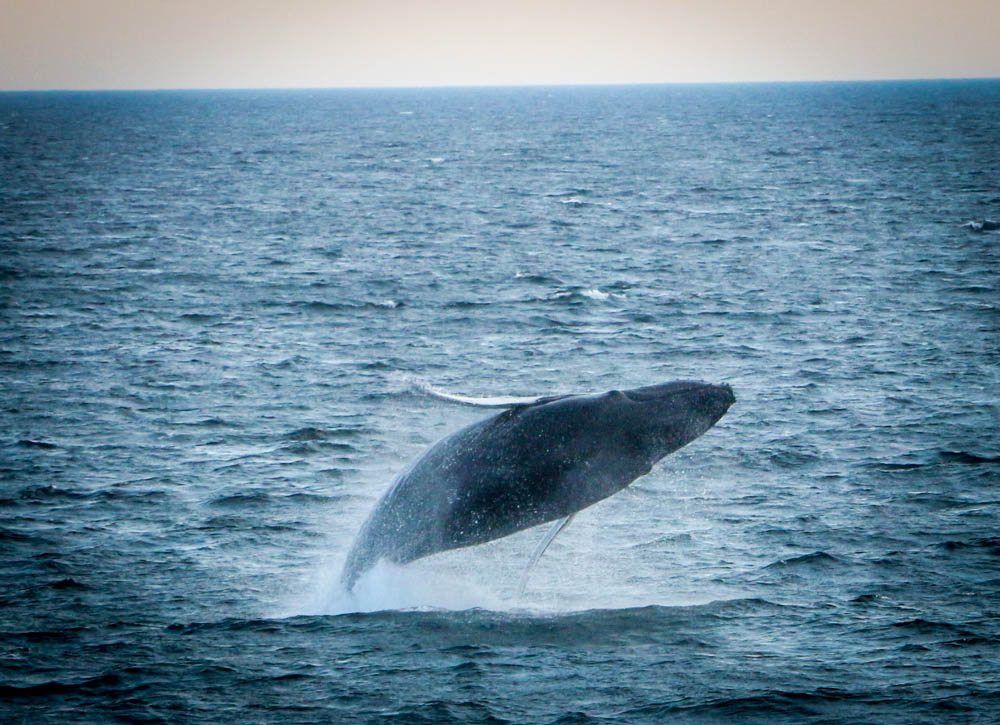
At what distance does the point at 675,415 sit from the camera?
40.8 ft

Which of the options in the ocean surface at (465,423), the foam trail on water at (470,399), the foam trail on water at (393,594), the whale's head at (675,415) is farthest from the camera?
the foam trail on water at (393,594)

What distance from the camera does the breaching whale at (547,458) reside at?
12.5m

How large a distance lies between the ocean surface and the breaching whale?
987 millimetres

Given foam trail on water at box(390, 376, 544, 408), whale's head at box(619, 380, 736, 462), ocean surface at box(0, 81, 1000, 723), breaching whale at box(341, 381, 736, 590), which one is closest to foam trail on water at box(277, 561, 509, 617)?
ocean surface at box(0, 81, 1000, 723)

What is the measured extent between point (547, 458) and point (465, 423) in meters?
11.2

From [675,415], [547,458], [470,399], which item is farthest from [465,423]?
[470,399]

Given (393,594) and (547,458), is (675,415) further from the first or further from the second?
(393,594)

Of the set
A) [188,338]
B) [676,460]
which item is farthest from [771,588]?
[188,338]

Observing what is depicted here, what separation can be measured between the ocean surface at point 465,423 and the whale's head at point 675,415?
7.35 ft

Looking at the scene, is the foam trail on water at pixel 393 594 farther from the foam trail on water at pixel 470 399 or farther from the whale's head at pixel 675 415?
the whale's head at pixel 675 415

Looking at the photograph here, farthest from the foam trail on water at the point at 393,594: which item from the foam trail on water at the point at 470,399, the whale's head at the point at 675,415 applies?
the whale's head at the point at 675,415

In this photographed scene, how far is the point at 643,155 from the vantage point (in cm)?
13088

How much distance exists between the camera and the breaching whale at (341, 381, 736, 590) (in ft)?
41.0

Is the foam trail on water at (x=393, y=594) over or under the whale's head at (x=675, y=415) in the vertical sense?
under
